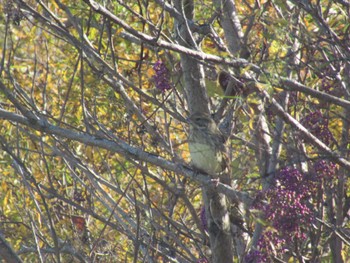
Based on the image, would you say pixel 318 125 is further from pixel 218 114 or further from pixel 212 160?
pixel 212 160

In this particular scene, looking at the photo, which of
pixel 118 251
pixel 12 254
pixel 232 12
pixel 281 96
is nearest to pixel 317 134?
pixel 281 96

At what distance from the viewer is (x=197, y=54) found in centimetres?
257

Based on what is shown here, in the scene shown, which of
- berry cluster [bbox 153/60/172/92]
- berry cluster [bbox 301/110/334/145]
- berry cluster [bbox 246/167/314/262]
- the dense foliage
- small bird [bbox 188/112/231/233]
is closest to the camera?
berry cluster [bbox 246/167/314/262]

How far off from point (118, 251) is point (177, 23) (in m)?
2.64

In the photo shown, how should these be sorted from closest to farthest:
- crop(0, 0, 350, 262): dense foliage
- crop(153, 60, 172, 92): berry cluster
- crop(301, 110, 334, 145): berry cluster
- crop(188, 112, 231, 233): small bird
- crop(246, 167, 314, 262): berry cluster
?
1. crop(246, 167, 314, 262): berry cluster
2. crop(0, 0, 350, 262): dense foliage
3. crop(301, 110, 334, 145): berry cluster
4. crop(153, 60, 172, 92): berry cluster
5. crop(188, 112, 231, 233): small bird

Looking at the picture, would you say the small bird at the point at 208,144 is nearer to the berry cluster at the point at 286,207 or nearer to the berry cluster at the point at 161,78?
the berry cluster at the point at 161,78


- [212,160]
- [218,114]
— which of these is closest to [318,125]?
[218,114]

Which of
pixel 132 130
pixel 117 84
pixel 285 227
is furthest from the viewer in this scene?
pixel 132 130

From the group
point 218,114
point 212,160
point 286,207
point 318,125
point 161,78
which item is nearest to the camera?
point 286,207

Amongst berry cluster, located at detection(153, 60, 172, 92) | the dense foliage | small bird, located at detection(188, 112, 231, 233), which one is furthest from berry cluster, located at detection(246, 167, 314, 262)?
berry cluster, located at detection(153, 60, 172, 92)

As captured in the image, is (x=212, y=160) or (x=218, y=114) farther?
(x=212, y=160)

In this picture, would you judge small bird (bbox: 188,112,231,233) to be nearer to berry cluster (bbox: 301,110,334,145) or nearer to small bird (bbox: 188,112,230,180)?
small bird (bbox: 188,112,230,180)

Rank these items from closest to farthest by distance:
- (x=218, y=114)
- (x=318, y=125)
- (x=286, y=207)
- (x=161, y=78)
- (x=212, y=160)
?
(x=286, y=207) → (x=318, y=125) → (x=161, y=78) → (x=218, y=114) → (x=212, y=160)

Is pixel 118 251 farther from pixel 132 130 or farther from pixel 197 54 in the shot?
pixel 197 54
